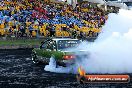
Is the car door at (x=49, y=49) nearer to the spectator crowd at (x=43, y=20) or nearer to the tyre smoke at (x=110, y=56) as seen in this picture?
the tyre smoke at (x=110, y=56)

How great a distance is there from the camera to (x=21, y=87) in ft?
41.1

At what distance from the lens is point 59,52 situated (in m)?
17.1

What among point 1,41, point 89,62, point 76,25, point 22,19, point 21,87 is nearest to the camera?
point 21,87

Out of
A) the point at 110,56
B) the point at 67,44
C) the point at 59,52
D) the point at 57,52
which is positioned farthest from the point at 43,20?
the point at 110,56

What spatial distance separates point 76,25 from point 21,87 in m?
31.7

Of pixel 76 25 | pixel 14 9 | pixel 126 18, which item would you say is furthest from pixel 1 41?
pixel 126 18

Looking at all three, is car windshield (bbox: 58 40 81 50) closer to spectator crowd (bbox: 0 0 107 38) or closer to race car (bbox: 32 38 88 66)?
race car (bbox: 32 38 88 66)

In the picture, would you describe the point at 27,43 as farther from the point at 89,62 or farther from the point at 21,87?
the point at 21,87

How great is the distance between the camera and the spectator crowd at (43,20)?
3550cm

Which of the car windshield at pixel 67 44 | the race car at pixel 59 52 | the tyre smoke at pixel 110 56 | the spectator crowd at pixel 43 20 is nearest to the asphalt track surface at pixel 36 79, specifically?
the race car at pixel 59 52

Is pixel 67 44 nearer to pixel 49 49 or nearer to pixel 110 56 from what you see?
pixel 49 49

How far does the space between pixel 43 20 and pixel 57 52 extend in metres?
22.8

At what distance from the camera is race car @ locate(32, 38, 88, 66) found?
1658 centimetres

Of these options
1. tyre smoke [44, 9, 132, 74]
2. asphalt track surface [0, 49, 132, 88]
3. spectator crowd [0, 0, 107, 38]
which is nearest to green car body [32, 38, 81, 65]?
tyre smoke [44, 9, 132, 74]
